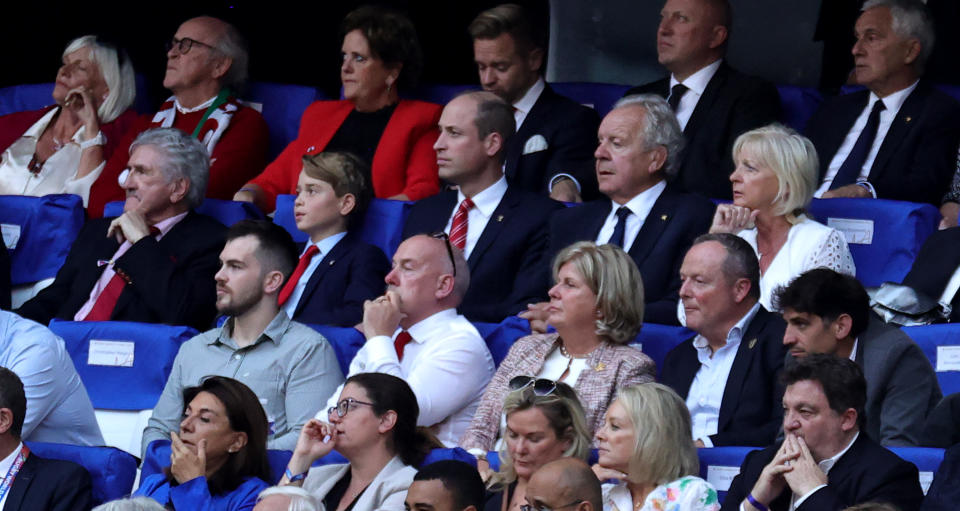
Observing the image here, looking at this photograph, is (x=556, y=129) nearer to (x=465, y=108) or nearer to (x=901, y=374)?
(x=465, y=108)

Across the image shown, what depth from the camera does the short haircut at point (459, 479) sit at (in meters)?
4.18

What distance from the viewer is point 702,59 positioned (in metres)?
6.22

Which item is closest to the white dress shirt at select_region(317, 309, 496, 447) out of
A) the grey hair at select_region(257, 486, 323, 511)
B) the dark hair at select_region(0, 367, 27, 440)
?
the grey hair at select_region(257, 486, 323, 511)

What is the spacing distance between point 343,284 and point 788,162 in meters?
1.47

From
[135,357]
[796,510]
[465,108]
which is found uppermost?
[465,108]

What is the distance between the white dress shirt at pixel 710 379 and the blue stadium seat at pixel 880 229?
2.57 ft

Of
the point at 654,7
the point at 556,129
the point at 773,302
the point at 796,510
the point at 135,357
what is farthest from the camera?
the point at 654,7

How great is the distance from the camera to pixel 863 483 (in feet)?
13.2

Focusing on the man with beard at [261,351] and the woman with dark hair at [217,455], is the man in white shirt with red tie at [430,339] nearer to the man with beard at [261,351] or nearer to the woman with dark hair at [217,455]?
the man with beard at [261,351]

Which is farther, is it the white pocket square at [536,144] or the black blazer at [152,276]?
the white pocket square at [536,144]

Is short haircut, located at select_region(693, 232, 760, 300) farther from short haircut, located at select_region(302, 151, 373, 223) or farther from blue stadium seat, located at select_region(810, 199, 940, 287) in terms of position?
short haircut, located at select_region(302, 151, 373, 223)

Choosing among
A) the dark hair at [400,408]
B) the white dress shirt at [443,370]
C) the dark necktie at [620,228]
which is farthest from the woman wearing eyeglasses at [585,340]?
the dark necktie at [620,228]

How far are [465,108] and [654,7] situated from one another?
1550 millimetres

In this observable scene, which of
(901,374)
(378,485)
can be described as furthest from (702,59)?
(378,485)
